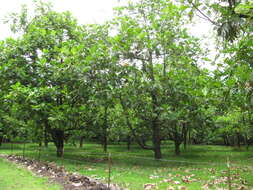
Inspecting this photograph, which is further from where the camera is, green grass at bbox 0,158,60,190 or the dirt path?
green grass at bbox 0,158,60,190

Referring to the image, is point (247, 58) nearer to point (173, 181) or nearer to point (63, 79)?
point (173, 181)

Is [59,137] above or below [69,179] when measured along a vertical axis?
above

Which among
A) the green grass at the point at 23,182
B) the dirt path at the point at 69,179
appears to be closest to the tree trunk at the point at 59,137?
the dirt path at the point at 69,179

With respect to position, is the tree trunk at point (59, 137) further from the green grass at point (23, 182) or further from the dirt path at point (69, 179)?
the green grass at point (23, 182)

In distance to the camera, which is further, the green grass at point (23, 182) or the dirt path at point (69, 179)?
the green grass at point (23, 182)

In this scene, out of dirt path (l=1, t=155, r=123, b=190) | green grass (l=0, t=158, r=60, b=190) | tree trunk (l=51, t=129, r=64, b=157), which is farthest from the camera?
tree trunk (l=51, t=129, r=64, b=157)

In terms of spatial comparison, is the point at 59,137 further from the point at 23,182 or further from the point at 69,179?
the point at 69,179

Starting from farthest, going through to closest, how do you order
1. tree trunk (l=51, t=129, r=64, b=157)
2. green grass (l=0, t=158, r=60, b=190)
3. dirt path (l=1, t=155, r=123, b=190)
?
tree trunk (l=51, t=129, r=64, b=157) → green grass (l=0, t=158, r=60, b=190) → dirt path (l=1, t=155, r=123, b=190)

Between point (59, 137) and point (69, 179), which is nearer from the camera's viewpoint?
point (69, 179)

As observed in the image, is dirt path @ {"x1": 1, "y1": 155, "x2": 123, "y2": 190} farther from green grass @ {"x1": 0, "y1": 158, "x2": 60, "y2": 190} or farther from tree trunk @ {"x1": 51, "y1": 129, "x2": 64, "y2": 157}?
tree trunk @ {"x1": 51, "y1": 129, "x2": 64, "y2": 157}

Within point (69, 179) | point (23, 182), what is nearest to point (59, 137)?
point (23, 182)

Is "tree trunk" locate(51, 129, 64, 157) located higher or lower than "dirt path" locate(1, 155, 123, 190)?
higher

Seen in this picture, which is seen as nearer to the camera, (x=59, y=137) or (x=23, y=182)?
(x=23, y=182)

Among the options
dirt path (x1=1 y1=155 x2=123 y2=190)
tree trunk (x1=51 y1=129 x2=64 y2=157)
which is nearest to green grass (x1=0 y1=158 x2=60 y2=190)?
dirt path (x1=1 y1=155 x2=123 y2=190)
